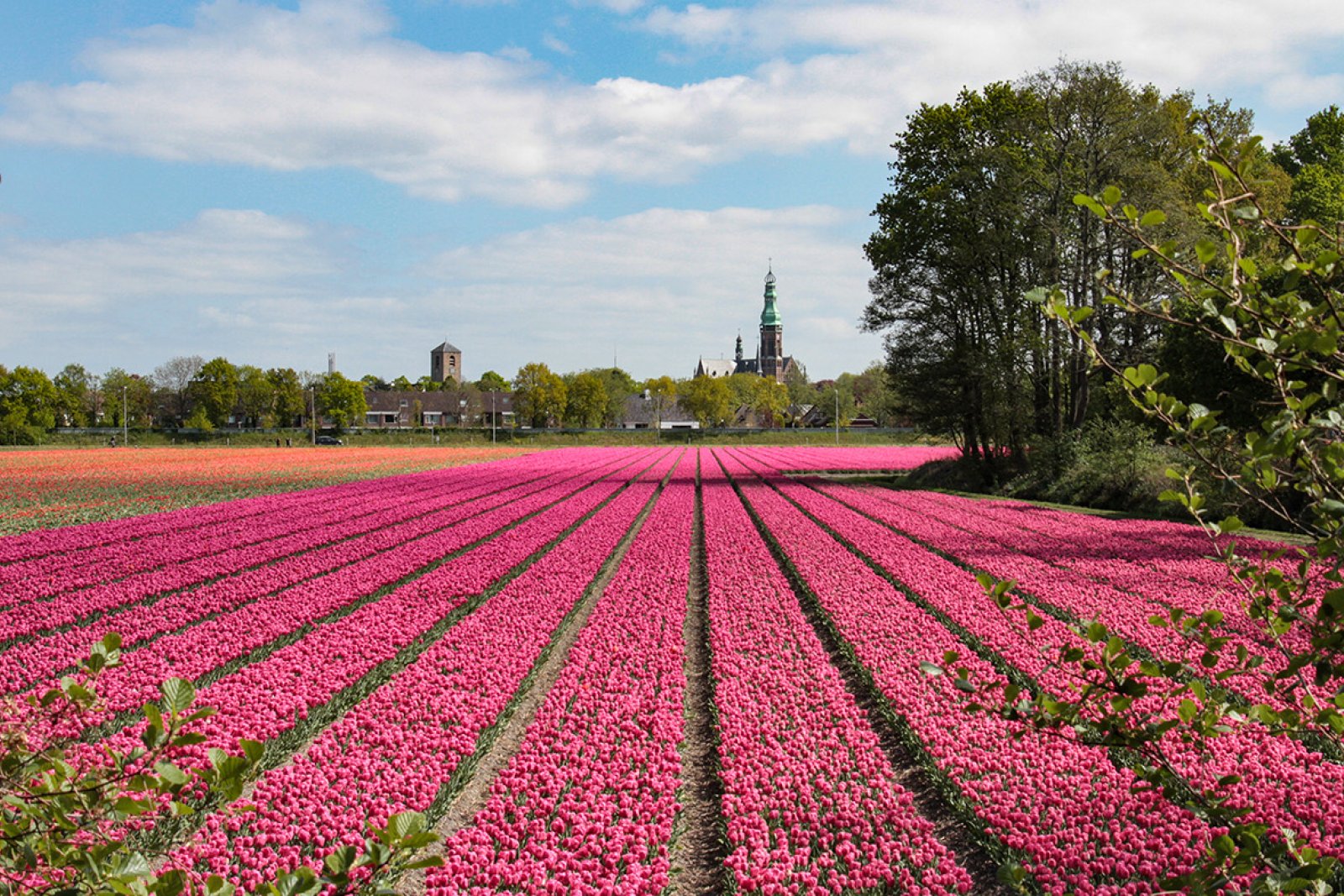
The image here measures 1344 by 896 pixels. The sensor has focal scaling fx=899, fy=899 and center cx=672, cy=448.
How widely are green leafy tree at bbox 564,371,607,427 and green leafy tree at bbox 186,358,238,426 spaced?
47303 mm

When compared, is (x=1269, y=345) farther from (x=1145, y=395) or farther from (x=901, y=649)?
(x=901, y=649)

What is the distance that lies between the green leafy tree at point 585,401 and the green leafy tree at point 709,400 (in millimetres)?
13775

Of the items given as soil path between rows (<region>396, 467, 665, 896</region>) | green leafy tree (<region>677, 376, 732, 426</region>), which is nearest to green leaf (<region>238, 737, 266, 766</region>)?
soil path between rows (<region>396, 467, 665, 896</region>)

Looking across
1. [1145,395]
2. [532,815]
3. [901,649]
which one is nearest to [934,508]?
[901,649]

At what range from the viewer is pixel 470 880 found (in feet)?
17.3

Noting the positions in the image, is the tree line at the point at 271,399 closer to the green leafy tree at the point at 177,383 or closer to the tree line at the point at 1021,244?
the green leafy tree at the point at 177,383

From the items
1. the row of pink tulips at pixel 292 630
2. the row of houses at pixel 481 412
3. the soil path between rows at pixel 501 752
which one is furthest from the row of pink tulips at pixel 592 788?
the row of houses at pixel 481 412

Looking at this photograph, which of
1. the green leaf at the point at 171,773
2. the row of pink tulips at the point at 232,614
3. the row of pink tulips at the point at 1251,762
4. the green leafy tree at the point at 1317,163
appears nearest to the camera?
the green leaf at the point at 171,773

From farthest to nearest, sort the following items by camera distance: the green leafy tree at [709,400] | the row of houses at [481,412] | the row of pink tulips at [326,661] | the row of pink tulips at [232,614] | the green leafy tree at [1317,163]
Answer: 1. the row of houses at [481,412]
2. the green leafy tree at [709,400]
3. the green leafy tree at [1317,163]
4. the row of pink tulips at [232,614]
5. the row of pink tulips at [326,661]

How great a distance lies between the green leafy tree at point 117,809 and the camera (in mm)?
1873

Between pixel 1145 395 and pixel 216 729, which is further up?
pixel 1145 395

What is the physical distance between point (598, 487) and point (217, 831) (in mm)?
27671

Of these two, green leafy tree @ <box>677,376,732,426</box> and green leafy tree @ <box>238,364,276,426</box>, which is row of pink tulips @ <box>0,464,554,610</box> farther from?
green leafy tree @ <box>238,364,276,426</box>

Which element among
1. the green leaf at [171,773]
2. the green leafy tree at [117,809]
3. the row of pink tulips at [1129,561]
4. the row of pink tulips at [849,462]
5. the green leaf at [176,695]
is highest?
the green leaf at [176,695]
